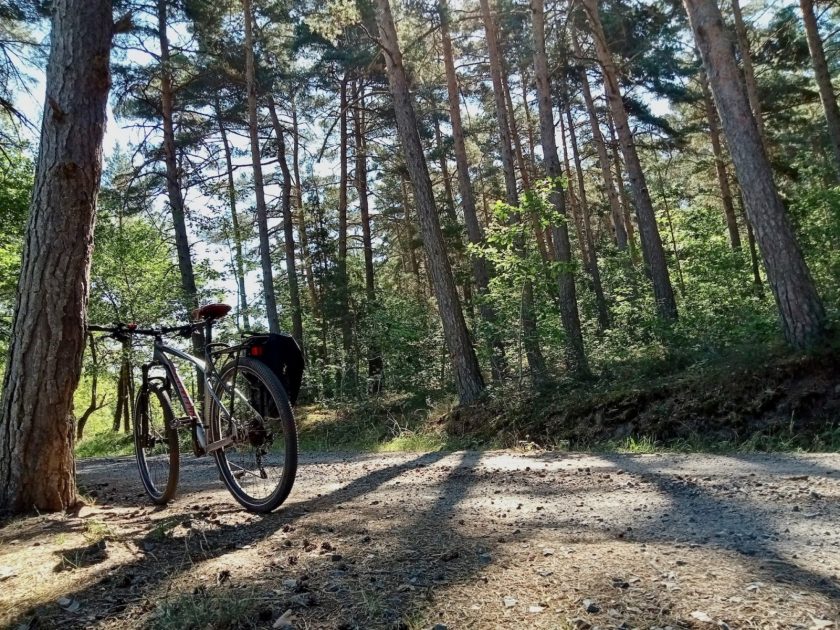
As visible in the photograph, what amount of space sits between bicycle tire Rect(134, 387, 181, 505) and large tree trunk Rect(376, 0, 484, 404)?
19.7ft

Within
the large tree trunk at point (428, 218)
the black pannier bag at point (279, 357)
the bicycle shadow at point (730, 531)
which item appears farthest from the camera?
the large tree trunk at point (428, 218)

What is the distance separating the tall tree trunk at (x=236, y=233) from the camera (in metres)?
17.1

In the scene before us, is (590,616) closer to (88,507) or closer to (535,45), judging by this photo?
(88,507)

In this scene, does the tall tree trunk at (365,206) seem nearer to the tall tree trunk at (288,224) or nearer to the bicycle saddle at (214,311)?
the tall tree trunk at (288,224)

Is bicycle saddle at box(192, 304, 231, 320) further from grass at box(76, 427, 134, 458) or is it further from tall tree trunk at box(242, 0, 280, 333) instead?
grass at box(76, 427, 134, 458)

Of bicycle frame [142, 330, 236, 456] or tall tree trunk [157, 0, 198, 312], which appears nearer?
bicycle frame [142, 330, 236, 456]

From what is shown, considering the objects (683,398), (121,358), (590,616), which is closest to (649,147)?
(683,398)

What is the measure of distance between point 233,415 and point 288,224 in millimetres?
16034

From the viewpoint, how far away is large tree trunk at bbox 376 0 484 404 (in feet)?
30.4

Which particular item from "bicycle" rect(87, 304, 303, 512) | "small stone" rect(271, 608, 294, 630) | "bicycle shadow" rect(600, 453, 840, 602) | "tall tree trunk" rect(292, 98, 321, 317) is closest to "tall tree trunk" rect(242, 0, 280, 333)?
"tall tree trunk" rect(292, 98, 321, 317)

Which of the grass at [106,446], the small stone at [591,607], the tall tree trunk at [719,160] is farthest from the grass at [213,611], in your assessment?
the tall tree trunk at [719,160]

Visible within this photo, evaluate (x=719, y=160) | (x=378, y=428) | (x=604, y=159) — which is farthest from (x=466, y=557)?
(x=719, y=160)

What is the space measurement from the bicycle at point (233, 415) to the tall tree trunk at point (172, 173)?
12.3 meters

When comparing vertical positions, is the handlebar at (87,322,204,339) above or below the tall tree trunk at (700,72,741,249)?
below
